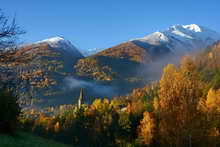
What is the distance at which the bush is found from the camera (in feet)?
82.1

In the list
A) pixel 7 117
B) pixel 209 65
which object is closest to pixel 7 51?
pixel 7 117

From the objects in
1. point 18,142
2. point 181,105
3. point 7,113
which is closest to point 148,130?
point 181,105

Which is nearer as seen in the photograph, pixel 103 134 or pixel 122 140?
pixel 122 140

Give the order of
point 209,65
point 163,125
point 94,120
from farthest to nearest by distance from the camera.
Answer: point 209,65 → point 94,120 → point 163,125

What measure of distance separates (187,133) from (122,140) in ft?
150

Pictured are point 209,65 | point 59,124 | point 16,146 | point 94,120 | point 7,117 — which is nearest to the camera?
point 16,146

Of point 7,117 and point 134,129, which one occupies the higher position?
point 7,117

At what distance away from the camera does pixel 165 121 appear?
2848 cm

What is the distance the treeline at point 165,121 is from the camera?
1072 inches

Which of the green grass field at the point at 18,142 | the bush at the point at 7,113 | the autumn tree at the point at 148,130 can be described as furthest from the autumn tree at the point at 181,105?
the autumn tree at the point at 148,130

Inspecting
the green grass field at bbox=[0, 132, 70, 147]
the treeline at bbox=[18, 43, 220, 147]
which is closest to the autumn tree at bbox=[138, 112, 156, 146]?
the treeline at bbox=[18, 43, 220, 147]

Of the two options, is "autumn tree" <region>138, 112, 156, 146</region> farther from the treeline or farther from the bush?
the bush

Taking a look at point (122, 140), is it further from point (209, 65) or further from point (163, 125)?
point (209, 65)

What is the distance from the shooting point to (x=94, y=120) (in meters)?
84.4
